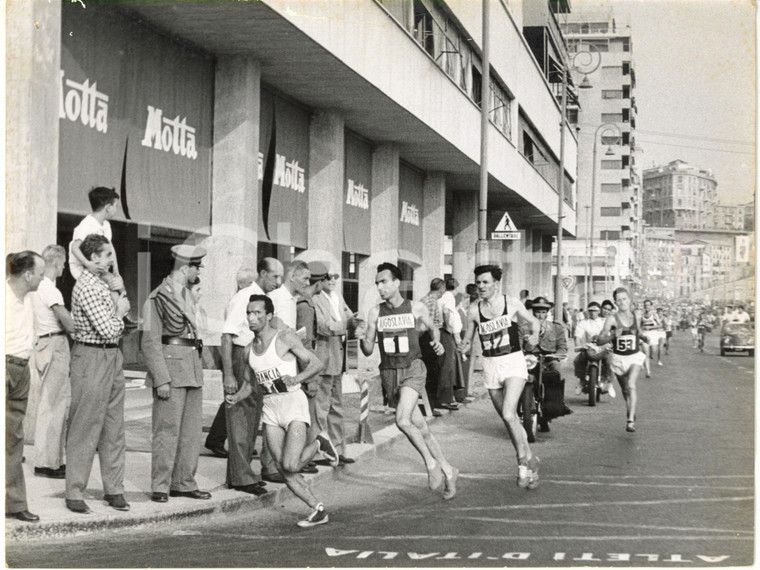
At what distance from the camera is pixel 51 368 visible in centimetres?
891

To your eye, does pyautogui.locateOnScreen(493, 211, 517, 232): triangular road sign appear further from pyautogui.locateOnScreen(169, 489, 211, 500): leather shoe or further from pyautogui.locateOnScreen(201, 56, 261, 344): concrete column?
pyautogui.locateOnScreen(169, 489, 211, 500): leather shoe

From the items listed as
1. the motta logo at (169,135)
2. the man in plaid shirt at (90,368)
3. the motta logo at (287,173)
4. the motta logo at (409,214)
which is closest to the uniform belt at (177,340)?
the man in plaid shirt at (90,368)

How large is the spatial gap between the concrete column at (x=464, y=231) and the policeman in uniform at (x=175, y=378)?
24369 millimetres

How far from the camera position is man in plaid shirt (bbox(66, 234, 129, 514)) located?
7469 millimetres

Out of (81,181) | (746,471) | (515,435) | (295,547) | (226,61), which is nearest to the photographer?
(295,547)

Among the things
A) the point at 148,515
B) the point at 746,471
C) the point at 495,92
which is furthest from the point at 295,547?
the point at 495,92

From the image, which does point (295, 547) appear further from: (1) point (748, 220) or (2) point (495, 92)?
(2) point (495, 92)

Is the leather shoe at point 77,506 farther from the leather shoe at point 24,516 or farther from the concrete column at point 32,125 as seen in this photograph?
the concrete column at point 32,125

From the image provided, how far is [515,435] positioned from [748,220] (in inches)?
126

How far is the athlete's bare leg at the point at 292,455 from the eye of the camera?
7.69 m

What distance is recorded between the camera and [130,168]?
13273 millimetres

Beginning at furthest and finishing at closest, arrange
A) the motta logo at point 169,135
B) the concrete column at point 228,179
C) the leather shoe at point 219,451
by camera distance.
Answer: the concrete column at point 228,179
the motta logo at point 169,135
the leather shoe at point 219,451

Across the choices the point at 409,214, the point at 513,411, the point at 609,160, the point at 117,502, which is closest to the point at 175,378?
the point at 117,502

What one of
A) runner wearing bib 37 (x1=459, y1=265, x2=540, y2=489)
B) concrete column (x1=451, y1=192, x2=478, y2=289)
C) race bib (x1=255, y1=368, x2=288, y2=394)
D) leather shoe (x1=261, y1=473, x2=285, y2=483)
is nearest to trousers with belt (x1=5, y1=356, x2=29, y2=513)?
race bib (x1=255, y1=368, x2=288, y2=394)
